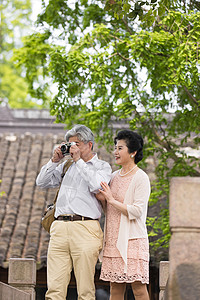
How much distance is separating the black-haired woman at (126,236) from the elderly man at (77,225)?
12 centimetres

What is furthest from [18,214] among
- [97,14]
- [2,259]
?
[97,14]

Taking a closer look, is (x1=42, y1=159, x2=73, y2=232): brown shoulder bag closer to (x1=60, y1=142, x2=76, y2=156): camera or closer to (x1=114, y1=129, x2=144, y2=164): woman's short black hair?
(x1=60, y1=142, x2=76, y2=156): camera

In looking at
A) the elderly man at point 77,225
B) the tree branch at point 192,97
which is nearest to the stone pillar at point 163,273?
the elderly man at point 77,225

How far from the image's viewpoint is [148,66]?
25.1ft

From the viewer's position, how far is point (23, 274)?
5727 mm

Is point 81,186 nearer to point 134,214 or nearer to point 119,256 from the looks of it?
point 134,214

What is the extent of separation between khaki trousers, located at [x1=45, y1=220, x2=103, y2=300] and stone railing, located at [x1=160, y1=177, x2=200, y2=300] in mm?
1250

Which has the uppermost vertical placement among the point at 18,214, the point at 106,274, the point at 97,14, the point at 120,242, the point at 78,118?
the point at 97,14

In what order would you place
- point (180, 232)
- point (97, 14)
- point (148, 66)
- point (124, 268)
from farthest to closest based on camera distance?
point (97, 14) → point (148, 66) → point (124, 268) → point (180, 232)

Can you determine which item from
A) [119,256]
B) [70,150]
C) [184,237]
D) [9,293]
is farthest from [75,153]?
[184,237]

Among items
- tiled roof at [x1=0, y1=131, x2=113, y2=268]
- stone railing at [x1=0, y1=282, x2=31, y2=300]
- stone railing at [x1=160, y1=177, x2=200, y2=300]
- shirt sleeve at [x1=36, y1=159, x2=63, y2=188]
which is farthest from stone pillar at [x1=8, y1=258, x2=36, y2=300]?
stone railing at [x1=160, y1=177, x2=200, y2=300]

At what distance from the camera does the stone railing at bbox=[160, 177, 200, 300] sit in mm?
3148

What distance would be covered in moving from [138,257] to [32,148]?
776cm

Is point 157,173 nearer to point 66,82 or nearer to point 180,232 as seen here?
point 66,82
